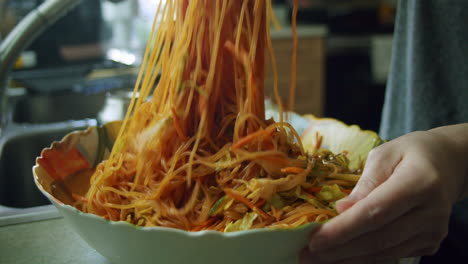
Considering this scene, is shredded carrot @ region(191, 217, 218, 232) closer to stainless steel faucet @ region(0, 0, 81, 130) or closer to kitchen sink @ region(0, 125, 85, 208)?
stainless steel faucet @ region(0, 0, 81, 130)

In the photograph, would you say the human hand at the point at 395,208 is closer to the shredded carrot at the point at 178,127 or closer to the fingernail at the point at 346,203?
the fingernail at the point at 346,203

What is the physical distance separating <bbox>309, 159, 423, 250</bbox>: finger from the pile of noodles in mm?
109

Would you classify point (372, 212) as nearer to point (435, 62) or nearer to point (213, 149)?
point (213, 149)

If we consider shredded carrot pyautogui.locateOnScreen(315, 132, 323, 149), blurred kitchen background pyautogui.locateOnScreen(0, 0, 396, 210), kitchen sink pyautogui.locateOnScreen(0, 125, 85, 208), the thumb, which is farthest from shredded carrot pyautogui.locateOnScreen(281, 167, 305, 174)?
kitchen sink pyautogui.locateOnScreen(0, 125, 85, 208)

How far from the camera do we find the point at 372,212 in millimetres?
431

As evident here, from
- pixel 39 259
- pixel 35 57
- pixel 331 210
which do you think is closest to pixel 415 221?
pixel 331 210

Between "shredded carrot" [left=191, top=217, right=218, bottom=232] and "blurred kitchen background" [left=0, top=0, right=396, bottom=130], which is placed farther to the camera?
"blurred kitchen background" [left=0, top=0, right=396, bottom=130]

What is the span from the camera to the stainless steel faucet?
820 mm

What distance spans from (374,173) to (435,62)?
0.60 meters

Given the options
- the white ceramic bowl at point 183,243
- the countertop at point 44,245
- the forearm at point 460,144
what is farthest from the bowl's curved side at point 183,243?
the forearm at point 460,144

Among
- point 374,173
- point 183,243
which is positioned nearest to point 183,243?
point 183,243

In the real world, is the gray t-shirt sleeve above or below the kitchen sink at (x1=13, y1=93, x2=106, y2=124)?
above

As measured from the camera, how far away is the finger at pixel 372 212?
0.43 m

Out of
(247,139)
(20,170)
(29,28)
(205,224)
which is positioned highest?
(29,28)
